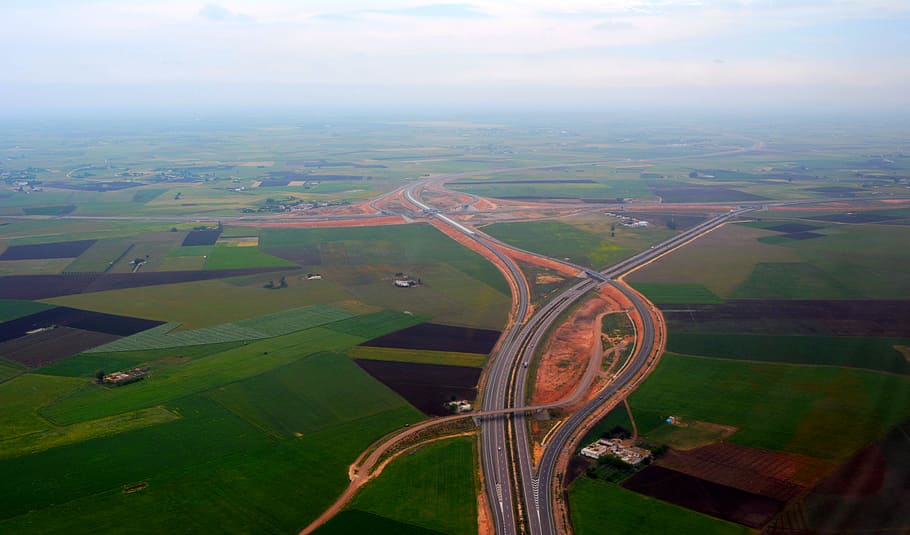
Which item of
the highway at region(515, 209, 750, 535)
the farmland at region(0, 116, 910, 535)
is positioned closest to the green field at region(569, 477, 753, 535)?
the farmland at region(0, 116, 910, 535)

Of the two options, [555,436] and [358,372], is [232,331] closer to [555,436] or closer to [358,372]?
[358,372]

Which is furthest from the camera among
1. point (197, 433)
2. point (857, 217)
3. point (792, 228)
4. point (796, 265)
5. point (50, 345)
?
point (857, 217)

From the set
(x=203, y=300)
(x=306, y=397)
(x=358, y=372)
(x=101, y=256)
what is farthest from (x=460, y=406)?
(x=101, y=256)

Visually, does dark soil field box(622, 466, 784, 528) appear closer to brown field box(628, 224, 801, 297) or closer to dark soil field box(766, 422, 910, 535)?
dark soil field box(766, 422, 910, 535)

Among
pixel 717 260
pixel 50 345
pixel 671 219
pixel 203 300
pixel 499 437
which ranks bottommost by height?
pixel 499 437

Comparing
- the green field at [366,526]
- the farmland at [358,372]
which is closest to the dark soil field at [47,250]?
the farmland at [358,372]

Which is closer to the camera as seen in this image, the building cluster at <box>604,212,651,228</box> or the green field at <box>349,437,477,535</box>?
the green field at <box>349,437,477,535</box>
